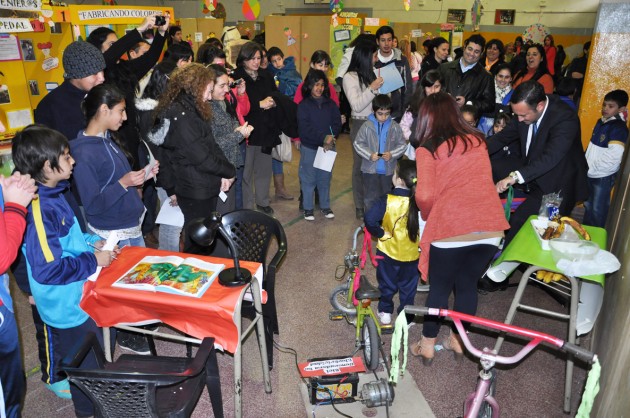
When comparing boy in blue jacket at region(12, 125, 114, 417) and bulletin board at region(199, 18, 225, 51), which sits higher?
bulletin board at region(199, 18, 225, 51)

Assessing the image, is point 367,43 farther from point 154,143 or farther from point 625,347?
point 625,347

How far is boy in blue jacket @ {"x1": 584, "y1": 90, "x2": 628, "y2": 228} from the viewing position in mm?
3988

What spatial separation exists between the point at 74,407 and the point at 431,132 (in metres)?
2.37

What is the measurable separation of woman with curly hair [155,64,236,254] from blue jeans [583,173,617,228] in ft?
10.3

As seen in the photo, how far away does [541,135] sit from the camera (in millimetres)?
3168

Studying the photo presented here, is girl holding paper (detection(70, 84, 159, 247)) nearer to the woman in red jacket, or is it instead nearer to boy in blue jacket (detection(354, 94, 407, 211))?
the woman in red jacket

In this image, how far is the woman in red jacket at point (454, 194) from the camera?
246 centimetres

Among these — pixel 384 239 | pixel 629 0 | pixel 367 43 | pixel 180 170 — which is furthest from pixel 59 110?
pixel 629 0

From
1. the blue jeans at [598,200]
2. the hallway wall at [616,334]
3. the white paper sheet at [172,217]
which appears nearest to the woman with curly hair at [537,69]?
the blue jeans at [598,200]

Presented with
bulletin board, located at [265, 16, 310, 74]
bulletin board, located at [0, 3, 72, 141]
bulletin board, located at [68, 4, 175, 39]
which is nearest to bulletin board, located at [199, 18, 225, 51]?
bulletin board, located at [265, 16, 310, 74]

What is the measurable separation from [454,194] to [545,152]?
1.04 meters

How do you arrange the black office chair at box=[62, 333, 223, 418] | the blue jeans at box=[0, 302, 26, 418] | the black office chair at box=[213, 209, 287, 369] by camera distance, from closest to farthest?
1. the black office chair at box=[62, 333, 223, 418]
2. the blue jeans at box=[0, 302, 26, 418]
3. the black office chair at box=[213, 209, 287, 369]

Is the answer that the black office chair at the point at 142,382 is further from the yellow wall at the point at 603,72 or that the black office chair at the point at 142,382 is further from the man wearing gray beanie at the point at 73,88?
the yellow wall at the point at 603,72

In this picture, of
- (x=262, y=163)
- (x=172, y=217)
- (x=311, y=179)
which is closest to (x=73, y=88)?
(x=172, y=217)
